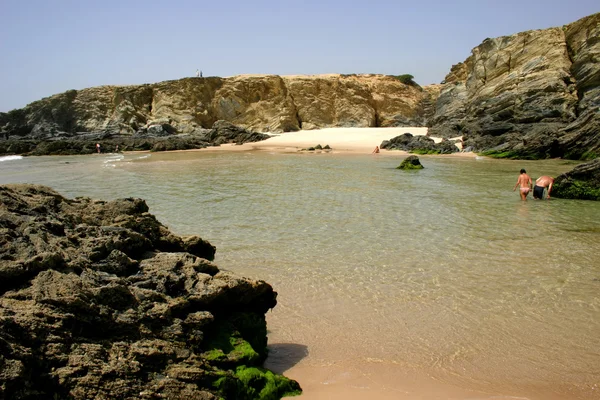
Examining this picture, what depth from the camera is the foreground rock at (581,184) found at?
40.3 feet

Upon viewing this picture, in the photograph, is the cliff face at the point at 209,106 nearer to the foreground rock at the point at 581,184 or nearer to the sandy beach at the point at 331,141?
the sandy beach at the point at 331,141

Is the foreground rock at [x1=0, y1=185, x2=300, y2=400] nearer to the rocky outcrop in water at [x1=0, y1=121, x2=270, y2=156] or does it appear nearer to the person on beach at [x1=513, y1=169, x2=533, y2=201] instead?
the person on beach at [x1=513, y1=169, x2=533, y2=201]

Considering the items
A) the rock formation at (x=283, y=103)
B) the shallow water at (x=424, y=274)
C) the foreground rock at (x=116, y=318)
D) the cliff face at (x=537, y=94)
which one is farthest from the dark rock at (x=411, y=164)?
the foreground rock at (x=116, y=318)

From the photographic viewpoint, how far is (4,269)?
116 inches

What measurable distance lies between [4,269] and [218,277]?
1465mm

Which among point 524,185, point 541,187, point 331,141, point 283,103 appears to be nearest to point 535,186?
point 541,187

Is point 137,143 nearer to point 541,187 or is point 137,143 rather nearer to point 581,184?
point 541,187

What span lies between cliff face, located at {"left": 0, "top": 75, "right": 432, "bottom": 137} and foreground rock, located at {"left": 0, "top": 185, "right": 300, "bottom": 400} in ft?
151

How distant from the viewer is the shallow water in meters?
4.02

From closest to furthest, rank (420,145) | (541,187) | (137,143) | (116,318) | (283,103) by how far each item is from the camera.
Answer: (116,318) → (541,187) → (420,145) → (137,143) → (283,103)

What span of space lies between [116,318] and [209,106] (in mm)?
50222

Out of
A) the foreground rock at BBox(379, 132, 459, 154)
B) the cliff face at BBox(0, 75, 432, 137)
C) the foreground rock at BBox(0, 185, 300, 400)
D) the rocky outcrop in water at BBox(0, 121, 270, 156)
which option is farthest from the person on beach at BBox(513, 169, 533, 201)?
the cliff face at BBox(0, 75, 432, 137)

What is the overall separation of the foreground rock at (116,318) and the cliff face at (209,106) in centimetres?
4608

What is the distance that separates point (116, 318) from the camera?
9.89 feet
